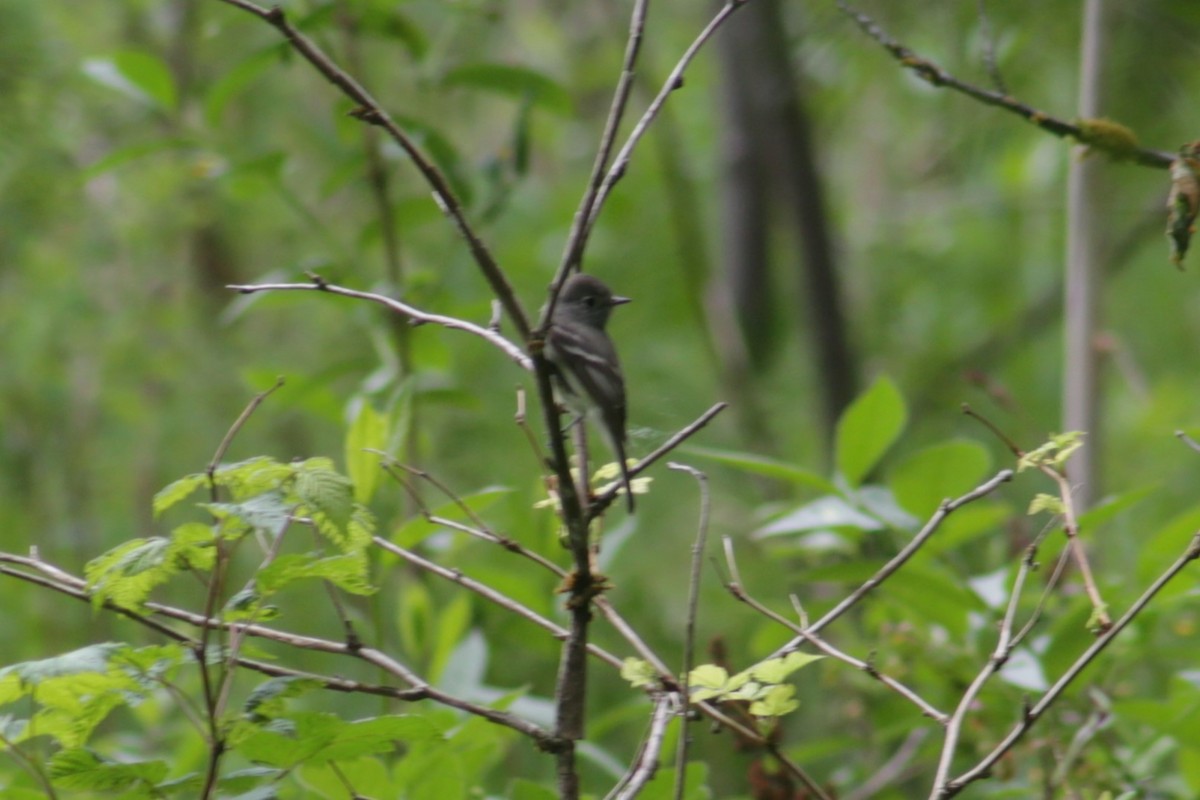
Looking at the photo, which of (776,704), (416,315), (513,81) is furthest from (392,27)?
(776,704)

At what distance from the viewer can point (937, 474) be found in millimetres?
2285

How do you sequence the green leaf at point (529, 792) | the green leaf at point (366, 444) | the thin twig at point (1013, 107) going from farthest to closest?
the green leaf at point (366, 444)
the thin twig at point (1013, 107)
the green leaf at point (529, 792)

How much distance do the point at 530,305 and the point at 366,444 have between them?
1.94 metres

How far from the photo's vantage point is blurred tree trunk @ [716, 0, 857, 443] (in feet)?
14.1

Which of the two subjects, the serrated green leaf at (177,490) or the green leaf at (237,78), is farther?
the green leaf at (237,78)

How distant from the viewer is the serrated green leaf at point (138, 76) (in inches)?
120

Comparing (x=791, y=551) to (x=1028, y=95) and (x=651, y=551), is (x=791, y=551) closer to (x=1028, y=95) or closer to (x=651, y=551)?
(x=651, y=551)

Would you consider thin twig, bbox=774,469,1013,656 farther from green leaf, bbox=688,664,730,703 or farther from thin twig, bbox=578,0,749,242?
thin twig, bbox=578,0,749,242

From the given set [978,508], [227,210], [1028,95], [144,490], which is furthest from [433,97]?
[978,508]

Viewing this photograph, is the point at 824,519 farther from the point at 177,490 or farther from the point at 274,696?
the point at 177,490

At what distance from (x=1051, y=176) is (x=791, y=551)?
3927 mm

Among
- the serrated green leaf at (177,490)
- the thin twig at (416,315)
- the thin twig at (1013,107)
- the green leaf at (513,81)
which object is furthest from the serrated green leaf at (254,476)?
the green leaf at (513,81)

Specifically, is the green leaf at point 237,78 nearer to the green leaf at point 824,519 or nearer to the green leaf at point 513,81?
the green leaf at point 513,81

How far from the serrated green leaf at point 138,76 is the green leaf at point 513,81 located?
681 mm
